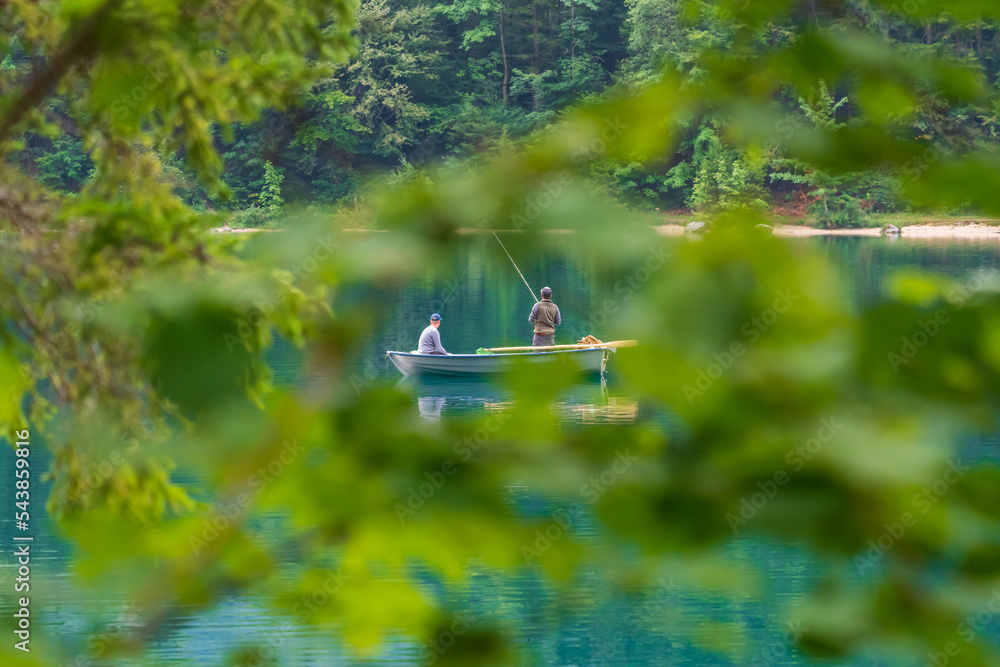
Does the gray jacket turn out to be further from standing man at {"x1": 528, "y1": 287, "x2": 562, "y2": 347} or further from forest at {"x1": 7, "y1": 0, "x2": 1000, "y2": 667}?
forest at {"x1": 7, "y1": 0, "x2": 1000, "y2": 667}

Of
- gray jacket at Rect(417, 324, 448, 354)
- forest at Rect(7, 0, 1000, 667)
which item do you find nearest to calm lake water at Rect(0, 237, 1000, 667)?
forest at Rect(7, 0, 1000, 667)

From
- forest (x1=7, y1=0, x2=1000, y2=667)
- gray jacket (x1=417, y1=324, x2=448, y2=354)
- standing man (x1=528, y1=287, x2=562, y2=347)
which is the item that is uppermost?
forest (x1=7, y1=0, x2=1000, y2=667)

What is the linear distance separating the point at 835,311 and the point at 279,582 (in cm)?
41

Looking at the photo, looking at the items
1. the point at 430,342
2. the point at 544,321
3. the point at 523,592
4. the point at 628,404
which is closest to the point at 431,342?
the point at 430,342

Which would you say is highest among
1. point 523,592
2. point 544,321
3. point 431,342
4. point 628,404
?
point 628,404

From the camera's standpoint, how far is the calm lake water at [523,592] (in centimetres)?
57

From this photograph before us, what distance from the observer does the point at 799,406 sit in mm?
482

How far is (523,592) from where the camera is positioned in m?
8.21

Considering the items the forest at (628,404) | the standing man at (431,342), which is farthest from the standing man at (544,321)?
the forest at (628,404)

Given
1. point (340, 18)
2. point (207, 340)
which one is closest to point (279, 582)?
point (207, 340)

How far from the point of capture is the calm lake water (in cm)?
57

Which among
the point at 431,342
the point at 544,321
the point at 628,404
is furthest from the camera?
the point at 431,342

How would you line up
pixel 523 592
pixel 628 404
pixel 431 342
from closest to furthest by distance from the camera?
pixel 628 404 < pixel 523 592 < pixel 431 342

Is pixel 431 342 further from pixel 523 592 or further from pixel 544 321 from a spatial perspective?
pixel 523 592
